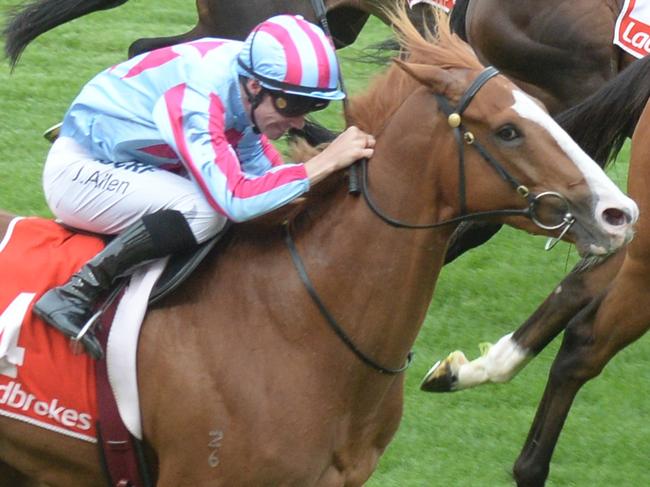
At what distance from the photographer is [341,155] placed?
139 inches

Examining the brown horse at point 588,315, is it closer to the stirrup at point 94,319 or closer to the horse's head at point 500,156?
the horse's head at point 500,156

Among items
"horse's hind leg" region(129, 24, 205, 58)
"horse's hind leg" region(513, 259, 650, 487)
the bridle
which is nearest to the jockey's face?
the bridle

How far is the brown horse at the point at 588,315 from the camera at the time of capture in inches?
191

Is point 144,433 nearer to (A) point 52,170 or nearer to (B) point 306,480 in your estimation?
(B) point 306,480

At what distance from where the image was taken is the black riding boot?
3.61 metres

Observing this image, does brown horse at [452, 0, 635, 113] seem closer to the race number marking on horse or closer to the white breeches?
the race number marking on horse

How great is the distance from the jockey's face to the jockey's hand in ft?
0.44

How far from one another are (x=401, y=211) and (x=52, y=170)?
100 cm

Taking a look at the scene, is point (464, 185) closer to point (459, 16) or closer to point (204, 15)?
point (459, 16)

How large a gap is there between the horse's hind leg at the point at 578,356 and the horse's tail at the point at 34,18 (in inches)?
122

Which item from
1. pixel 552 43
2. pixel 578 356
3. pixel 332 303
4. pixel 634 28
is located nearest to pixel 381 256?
pixel 332 303

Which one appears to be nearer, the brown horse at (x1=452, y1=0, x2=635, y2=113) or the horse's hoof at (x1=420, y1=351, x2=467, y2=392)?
the horse's hoof at (x1=420, y1=351, x2=467, y2=392)

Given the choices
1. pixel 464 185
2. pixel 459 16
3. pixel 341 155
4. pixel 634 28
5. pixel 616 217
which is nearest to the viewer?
pixel 616 217

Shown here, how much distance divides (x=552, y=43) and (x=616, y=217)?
2990 mm
